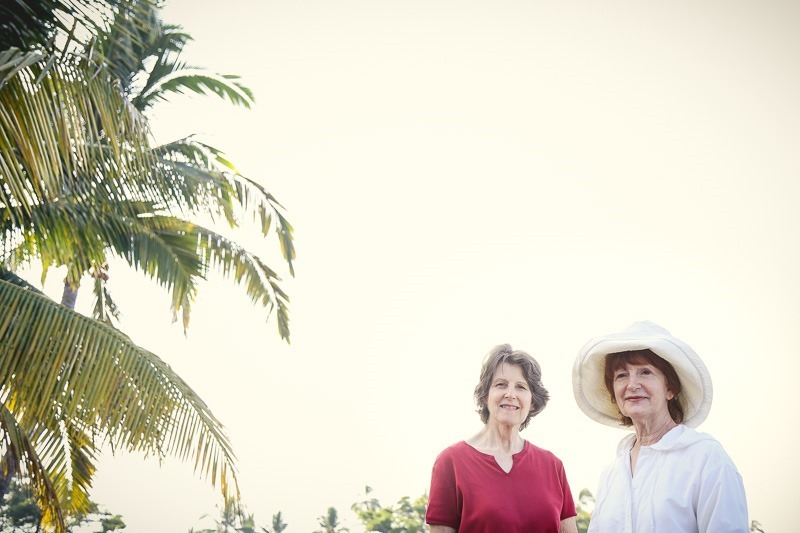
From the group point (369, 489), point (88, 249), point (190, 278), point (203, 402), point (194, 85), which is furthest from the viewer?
point (369, 489)

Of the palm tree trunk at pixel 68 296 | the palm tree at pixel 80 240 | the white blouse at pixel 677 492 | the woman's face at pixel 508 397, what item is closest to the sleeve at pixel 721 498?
the white blouse at pixel 677 492

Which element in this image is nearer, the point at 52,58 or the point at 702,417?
the point at 702,417

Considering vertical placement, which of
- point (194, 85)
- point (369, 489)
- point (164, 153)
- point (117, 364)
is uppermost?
point (194, 85)

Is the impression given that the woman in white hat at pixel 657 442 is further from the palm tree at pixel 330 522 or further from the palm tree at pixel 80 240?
the palm tree at pixel 330 522

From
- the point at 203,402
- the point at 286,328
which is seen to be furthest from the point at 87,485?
the point at 286,328

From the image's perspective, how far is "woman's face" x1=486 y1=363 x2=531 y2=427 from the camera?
12.1ft

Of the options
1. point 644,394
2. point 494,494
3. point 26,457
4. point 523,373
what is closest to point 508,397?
point 523,373

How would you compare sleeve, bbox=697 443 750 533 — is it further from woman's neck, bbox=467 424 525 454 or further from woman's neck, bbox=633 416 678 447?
woman's neck, bbox=467 424 525 454

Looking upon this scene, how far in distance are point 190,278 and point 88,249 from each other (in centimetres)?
141

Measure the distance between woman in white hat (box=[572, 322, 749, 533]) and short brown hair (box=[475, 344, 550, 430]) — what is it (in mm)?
560

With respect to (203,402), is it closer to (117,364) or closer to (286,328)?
(117,364)

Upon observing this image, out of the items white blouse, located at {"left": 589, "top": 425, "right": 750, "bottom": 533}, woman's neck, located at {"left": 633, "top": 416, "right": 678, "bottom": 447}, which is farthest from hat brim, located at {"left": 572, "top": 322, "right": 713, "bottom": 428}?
white blouse, located at {"left": 589, "top": 425, "right": 750, "bottom": 533}

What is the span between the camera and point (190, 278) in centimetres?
869

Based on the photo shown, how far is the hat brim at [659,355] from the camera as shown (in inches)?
109
